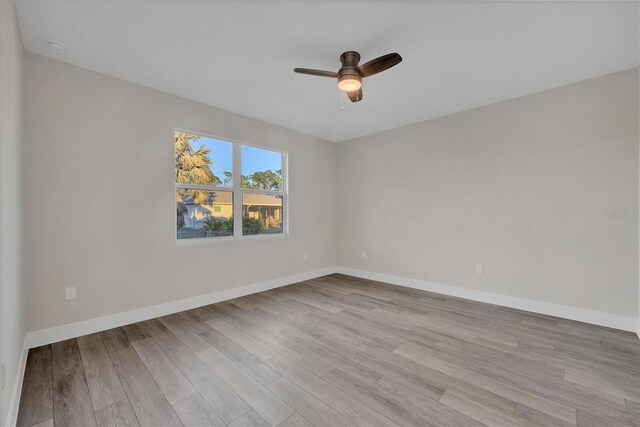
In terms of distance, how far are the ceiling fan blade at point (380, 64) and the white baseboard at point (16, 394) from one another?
10.2 ft

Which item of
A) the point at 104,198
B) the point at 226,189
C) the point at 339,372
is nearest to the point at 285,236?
the point at 226,189

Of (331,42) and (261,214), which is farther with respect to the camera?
(261,214)

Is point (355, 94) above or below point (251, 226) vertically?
above

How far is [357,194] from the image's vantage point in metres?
5.14

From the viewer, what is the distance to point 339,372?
2037mm

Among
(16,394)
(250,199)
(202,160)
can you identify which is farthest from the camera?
(250,199)

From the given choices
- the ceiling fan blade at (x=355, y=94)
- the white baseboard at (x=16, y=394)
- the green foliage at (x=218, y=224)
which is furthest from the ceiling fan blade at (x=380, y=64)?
the white baseboard at (x=16, y=394)

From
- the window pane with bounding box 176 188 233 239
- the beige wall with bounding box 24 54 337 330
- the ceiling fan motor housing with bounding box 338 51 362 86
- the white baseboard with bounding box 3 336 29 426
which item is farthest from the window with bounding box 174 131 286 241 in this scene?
the ceiling fan motor housing with bounding box 338 51 362 86

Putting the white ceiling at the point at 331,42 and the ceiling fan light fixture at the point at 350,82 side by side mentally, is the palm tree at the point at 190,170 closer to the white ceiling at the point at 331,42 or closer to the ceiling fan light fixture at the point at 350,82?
the white ceiling at the point at 331,42

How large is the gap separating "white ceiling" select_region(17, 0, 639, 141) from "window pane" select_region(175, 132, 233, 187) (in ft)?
1.91

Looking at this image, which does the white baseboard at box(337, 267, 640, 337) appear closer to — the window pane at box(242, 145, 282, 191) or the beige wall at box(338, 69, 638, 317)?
the beige wall at box(338, 69, 638, 317)

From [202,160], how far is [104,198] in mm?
1185

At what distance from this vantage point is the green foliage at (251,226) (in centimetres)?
406

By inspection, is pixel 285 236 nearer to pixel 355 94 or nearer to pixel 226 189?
pixel 226 189
